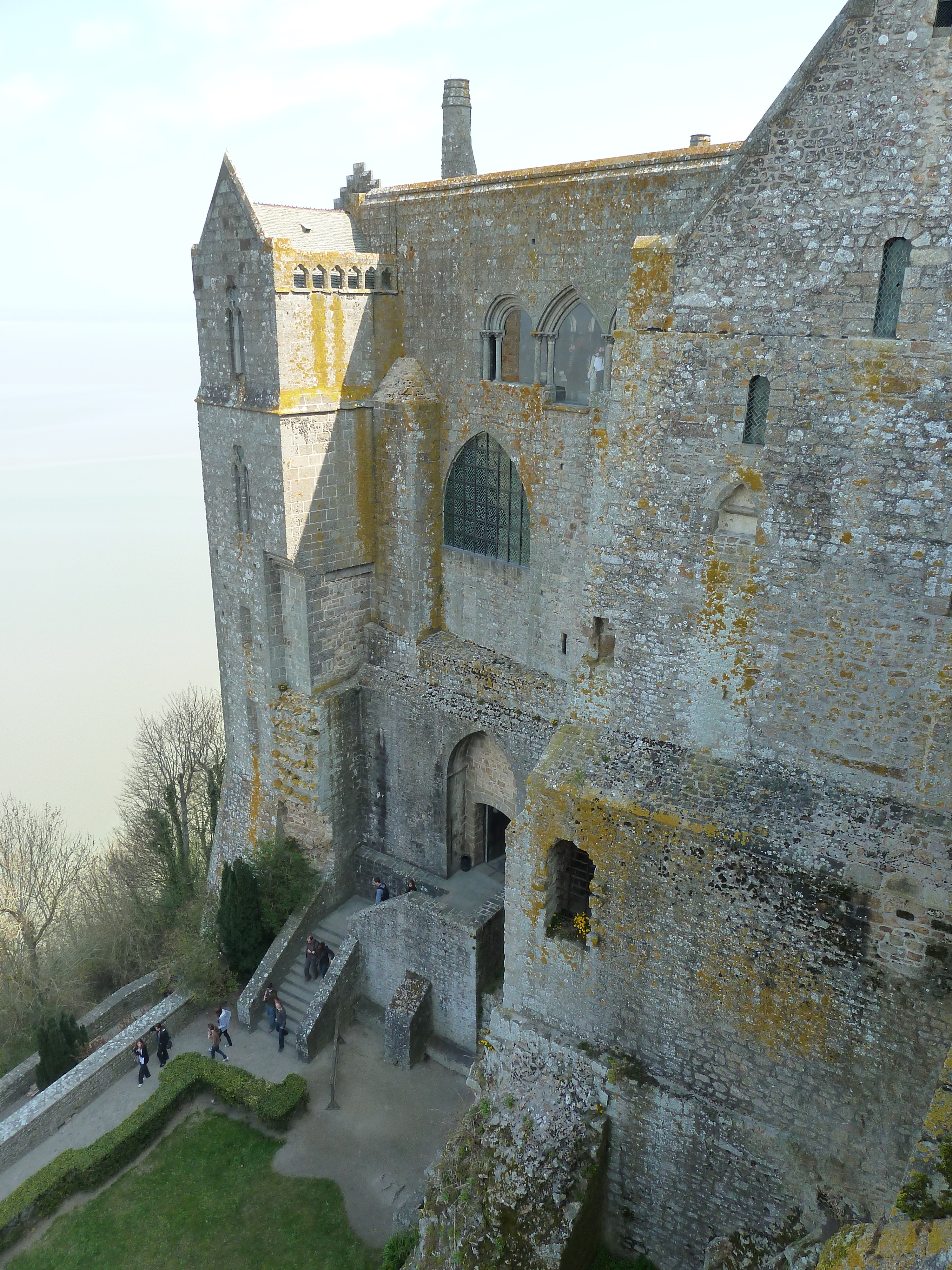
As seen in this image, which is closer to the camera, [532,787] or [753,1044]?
[753,1044]

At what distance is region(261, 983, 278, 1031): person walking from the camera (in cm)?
1612

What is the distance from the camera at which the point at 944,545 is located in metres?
7.38

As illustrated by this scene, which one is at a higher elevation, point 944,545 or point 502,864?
point 944,545

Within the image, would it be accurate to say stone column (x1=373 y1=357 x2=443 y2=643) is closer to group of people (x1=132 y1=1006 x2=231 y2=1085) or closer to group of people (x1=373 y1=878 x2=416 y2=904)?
group of people (x1=373 y1=878 x2=416 y2=904)

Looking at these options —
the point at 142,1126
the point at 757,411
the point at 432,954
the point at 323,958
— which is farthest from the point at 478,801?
the point at 757,411

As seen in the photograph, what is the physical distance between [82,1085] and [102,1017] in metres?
2.68

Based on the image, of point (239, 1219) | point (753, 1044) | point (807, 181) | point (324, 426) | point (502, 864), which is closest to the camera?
point (807, 181)

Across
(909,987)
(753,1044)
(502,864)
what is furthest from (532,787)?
(502,864)

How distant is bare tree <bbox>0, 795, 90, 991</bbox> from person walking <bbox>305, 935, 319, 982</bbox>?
865cm

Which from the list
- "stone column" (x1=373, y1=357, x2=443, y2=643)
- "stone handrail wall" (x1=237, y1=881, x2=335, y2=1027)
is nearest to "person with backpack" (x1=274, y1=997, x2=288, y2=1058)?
"stone handrail wall" (x1=237, y1=881, x2=335, y2=1027)

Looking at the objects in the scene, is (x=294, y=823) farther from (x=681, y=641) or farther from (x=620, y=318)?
(x=620, y=318)

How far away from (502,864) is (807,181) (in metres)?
13.2

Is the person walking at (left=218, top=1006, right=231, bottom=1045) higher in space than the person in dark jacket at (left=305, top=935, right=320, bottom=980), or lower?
lower

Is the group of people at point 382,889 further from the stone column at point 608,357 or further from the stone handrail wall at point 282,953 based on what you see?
the stone column at point 608,357
